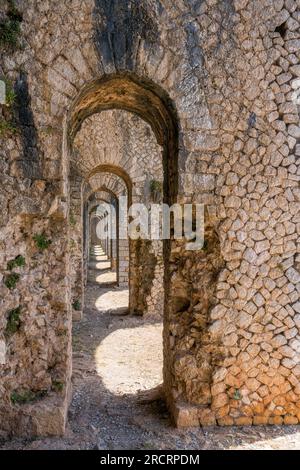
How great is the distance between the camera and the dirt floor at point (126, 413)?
11.7 feet

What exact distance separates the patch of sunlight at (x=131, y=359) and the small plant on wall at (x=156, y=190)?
9.85 feet

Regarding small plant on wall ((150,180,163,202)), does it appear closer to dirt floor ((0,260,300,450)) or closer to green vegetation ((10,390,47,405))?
dirt floor ((0,260,300,450))

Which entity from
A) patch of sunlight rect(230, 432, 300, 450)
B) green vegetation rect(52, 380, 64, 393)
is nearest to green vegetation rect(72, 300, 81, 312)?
green vegetation rect(52, 380, 64, 393)

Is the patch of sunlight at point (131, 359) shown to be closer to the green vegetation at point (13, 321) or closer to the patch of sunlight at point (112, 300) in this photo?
the patch of sunlight at point (112, 300)

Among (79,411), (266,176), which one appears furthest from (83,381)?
(266,176)

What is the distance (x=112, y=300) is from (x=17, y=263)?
24.3ft

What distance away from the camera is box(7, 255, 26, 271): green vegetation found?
11.7ft

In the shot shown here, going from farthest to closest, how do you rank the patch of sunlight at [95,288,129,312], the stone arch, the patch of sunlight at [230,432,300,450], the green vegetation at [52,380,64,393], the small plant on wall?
the patch of sunlight at [95,288,129,312] < the small plant on wall < the stone arch < the green vegetation at [52,380,64,393] < the patch of sunlight at [230,432,300,450]

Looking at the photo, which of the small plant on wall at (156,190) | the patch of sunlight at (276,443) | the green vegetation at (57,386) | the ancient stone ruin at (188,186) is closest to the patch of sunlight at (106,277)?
the small plant on wall at (156,190)

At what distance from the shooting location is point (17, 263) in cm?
359

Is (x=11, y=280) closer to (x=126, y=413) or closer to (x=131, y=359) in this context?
(x=126, y=413)

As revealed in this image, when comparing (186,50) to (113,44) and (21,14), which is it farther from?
(21,14)

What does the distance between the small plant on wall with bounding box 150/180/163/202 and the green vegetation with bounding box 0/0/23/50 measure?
19.7 feet

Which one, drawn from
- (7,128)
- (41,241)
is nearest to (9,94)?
(7,128)
